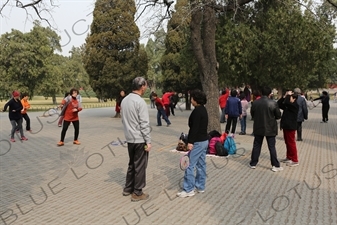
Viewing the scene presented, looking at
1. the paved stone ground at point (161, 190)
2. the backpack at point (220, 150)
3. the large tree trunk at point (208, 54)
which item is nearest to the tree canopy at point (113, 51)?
the large tree trunk at point (208, 54)

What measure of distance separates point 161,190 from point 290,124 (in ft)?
11.8

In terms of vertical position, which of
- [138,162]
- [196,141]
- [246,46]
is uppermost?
[246,46]

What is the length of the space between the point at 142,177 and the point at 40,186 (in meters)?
2.20

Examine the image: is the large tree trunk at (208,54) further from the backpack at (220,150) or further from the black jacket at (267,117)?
the black jacket at (267,117)

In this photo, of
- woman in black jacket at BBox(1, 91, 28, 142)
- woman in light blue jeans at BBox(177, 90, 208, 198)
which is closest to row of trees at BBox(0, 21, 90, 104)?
woman in black jacket at BBox(1, 91, 28, 142)

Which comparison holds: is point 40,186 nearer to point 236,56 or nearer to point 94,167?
point 94,167

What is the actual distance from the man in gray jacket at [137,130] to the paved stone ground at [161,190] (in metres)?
0.36

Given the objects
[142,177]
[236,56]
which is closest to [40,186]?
[142,177]

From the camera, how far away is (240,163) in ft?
26.3

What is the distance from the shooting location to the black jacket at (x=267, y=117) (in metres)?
7.08

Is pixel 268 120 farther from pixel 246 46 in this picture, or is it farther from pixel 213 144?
pixel 246 46

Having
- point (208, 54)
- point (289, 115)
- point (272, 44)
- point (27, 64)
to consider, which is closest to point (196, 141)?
point (289, 115)

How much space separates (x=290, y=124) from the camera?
24.8ft

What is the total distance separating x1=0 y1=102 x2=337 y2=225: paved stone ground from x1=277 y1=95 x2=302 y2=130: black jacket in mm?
976
